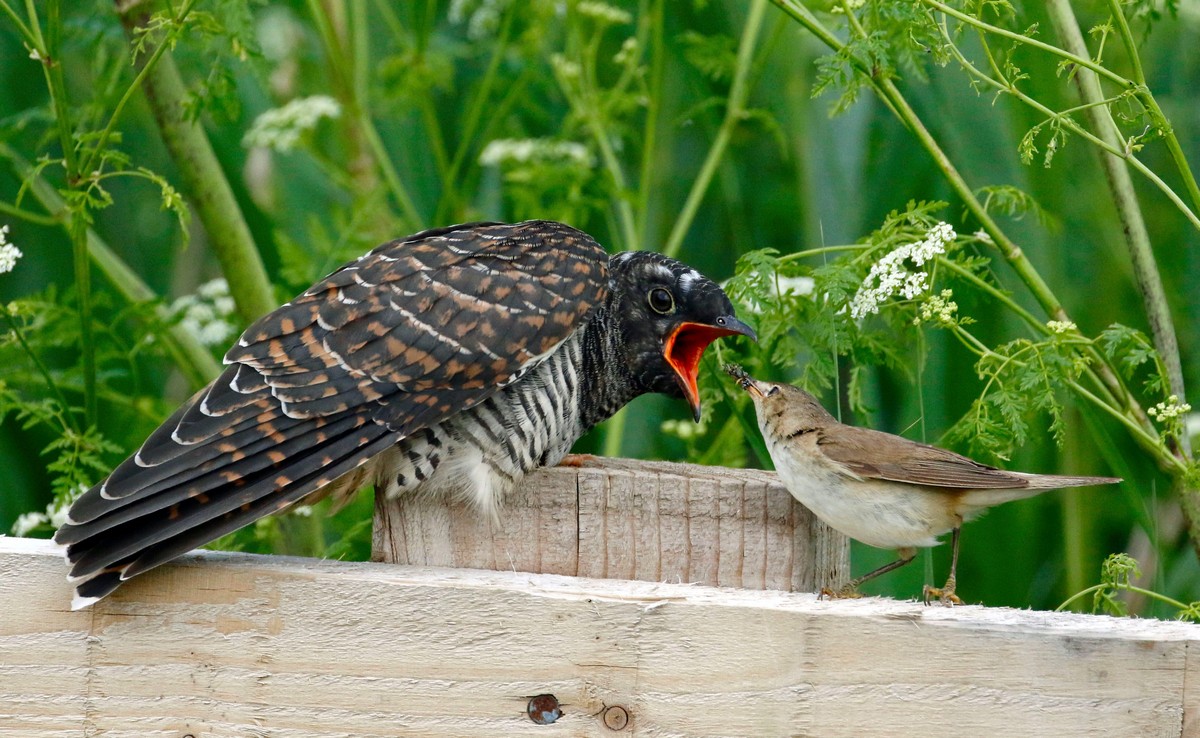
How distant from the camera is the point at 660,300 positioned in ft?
8.18

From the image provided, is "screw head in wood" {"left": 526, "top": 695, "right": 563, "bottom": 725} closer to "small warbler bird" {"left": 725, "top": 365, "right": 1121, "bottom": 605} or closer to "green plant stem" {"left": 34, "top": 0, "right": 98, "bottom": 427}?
"small warbler bird" {"left": 725, "top": 365, "right": 1121, "bottom": 605}

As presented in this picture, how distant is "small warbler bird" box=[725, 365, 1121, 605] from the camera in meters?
1.86

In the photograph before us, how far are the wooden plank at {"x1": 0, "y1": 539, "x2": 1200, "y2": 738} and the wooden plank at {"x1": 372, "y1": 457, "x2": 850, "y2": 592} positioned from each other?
0.47ft

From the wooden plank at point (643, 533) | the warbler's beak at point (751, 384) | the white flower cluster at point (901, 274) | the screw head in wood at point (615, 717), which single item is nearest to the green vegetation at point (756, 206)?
the white flower cluster at point (901, 274)

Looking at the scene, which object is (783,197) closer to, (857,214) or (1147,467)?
(857,214)

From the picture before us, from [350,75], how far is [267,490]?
7.37ft

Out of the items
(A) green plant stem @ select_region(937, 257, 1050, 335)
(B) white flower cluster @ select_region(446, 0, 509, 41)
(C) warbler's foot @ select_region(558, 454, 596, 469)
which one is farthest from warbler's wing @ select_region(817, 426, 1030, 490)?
(B) white flower cluster @ select_region(446, 0, 509, 41)

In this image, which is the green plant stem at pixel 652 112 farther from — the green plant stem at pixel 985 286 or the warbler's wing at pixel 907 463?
the warbler's wing at pixel 907 463

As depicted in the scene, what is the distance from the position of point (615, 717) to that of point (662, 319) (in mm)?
965

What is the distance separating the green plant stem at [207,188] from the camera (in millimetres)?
3062

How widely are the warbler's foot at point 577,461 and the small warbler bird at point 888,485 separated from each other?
0.44 metres

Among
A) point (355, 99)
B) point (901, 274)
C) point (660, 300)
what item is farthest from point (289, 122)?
point (901, 274)

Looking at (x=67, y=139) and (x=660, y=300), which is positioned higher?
(x=67, y=139)

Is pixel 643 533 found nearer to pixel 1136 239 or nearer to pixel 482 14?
pixel 1136 239
